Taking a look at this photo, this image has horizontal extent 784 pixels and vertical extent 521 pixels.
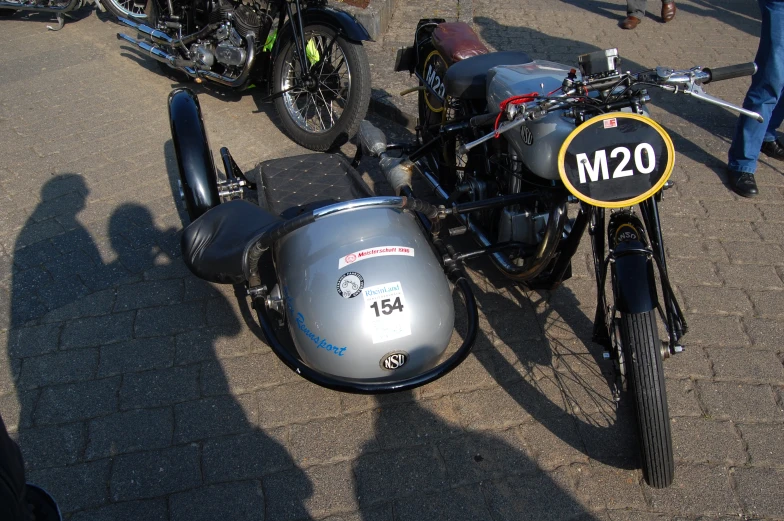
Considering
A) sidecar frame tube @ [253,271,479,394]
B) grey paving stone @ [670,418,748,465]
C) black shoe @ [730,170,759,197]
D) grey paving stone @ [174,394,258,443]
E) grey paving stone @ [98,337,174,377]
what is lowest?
grey paving stone @ [174,394,258,443]

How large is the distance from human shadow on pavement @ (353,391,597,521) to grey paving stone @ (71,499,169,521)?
29.1 inches

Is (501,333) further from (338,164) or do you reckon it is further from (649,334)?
(338,164)

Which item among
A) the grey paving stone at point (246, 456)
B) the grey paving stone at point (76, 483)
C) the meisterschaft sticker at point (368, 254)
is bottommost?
the grey paving stone at point (76, 483)

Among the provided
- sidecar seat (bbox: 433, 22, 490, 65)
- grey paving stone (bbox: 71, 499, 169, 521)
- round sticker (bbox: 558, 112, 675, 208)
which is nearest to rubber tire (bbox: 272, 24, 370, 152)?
sidecar seat (bbox: 433, 22, 490, 65)

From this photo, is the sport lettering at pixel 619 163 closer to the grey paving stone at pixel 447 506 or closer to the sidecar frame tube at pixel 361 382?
the sidecar frame tube at pixel 361 382

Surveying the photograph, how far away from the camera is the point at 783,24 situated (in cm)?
390

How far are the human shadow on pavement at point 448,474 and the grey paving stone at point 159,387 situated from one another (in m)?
0.87

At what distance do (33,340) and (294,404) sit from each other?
1397 millimetres

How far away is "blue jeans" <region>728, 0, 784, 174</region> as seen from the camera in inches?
154

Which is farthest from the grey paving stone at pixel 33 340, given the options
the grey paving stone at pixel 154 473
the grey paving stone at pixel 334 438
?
the grey paving stone at pixel 334 438

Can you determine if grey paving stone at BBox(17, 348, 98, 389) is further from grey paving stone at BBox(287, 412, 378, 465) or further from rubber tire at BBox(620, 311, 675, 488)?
rubber tire at BBox(620, 311, 675, 488)

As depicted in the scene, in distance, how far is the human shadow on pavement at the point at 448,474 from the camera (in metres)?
2.31

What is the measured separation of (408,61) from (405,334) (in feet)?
8.25

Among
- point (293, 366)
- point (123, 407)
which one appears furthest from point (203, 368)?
point (293, 366)
